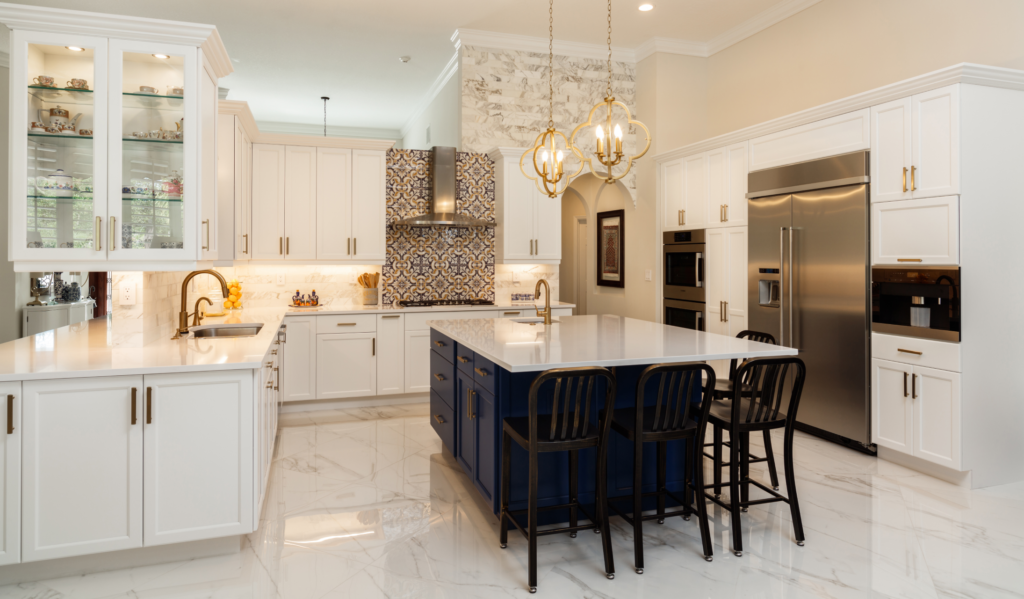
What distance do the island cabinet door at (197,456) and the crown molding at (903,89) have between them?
4.00 metres

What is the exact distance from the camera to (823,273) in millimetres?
4246

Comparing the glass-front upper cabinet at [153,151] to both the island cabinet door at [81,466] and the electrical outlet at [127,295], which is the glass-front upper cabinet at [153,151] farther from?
the island cabinet door at [81,466]

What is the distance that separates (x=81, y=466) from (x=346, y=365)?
9.76 feet

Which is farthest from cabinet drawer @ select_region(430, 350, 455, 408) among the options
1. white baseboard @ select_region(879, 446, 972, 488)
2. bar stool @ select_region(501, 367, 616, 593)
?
white baseboard @ select_region(879, 446, 972, 488)

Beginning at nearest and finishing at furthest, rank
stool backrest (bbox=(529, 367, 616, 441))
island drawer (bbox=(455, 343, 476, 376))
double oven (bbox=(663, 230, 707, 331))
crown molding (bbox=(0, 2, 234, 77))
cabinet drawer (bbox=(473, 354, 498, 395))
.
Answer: stool backrest (bbox=(529, 367, 616, 441))
crown molding (bbox=(0, 2, 234, 77))
cabinet drawer (bbox=(473, 354, 498, 395))
island drawer (bbox=(455, 343, 476, 376))
double oven (bbox=(663, 230, 707, 331))

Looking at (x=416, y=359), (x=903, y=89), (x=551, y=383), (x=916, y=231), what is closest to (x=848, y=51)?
(x=903, y=89)

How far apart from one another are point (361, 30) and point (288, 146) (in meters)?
1.38

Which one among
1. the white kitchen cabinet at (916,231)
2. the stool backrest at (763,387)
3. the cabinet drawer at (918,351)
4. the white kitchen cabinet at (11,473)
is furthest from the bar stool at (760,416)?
the white kitchen cabinet at (11,473)

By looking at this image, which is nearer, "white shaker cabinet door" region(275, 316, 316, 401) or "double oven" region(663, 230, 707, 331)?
"white shaker cabinet door" region(275, 316, 316, 401)

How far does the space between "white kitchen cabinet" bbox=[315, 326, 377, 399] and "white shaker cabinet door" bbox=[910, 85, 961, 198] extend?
168 inches

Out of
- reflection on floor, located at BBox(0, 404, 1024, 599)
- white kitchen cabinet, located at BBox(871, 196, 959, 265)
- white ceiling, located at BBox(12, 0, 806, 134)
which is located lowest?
reflection on floor, located at BBox(0, 404, 1024, 599)

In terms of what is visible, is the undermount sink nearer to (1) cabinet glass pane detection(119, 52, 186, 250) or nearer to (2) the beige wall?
(1) cabinet glass pane detection(119, 52, 186, 250)

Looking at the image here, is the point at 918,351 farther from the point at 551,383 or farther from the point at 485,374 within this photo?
the point at 485,374

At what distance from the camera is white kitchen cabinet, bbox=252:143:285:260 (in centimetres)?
540
